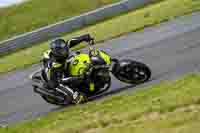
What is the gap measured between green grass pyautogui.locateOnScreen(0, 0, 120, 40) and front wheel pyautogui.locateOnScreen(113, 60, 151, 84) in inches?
642

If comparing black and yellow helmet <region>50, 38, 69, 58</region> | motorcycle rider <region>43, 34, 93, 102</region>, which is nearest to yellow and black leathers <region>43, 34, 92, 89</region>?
motorcycle rider <region>43, 34, 93, 102</region>

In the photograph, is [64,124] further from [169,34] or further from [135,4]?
[135,4]

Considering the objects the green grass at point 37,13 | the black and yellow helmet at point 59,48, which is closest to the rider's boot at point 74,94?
the black and yellow helmet at point 59,48

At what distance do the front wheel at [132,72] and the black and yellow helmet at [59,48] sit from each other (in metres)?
1.11

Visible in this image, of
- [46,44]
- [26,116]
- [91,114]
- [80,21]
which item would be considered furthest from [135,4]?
[91,114]

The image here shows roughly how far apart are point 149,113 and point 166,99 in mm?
780

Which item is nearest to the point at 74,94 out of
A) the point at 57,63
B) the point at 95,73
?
the point at 95,73

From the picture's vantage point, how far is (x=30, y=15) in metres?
30.7

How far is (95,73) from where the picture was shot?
13.2m

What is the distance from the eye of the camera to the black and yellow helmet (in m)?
13.0

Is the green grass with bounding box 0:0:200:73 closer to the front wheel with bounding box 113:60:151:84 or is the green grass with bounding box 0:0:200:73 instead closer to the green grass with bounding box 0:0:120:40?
the green grass with bounding box 0:0:120:40

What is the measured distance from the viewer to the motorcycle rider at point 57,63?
42.6 feet

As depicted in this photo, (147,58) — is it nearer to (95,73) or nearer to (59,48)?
(95,73)

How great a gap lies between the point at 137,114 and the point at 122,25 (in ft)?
46.9
